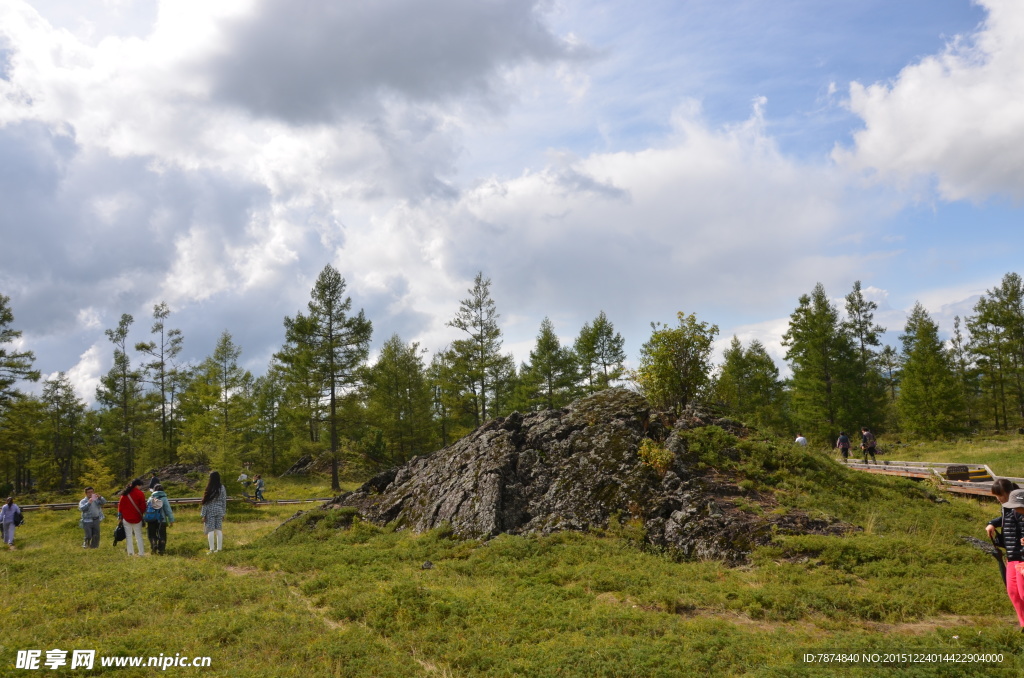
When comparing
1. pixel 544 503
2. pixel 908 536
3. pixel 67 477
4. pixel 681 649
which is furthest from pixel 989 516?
pixel 67 477

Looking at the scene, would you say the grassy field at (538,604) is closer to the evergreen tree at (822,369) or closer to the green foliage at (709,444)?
the green foliage at (709,444)

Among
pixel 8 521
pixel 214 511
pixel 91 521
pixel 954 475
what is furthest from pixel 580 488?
pixel 8 521

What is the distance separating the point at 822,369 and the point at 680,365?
28033 mm

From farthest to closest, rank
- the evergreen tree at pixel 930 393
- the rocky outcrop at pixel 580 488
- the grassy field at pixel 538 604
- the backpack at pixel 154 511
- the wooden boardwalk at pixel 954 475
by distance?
1. the evergreen tree at pixel 930 393
2. the wooden boardwalk at pixel 954 475
3. the backpack at pixel 154 511
4. the rocky outcrop at pixel 580 488
5. the grassy field at pixel 538 604

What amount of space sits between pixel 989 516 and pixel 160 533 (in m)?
24.6

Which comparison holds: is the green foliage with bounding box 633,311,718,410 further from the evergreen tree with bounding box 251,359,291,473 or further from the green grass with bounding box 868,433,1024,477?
the evergreen tree with bounding box 251,359,291,473

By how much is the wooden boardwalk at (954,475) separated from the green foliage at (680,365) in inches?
344

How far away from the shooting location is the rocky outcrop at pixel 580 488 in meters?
12.9

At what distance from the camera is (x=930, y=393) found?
4078 centimetres

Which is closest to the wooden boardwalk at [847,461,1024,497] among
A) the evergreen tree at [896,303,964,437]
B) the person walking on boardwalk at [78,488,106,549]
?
the evergreen tree at [896,303,964,437]

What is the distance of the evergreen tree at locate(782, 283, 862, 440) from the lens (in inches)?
1596

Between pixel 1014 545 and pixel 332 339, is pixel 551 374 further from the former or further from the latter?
pixel 1014 545

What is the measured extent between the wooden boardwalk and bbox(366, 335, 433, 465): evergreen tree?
35.1 metres

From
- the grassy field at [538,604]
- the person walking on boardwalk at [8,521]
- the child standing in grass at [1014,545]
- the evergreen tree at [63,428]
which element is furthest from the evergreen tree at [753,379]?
the evergreen tree at [63,428]
